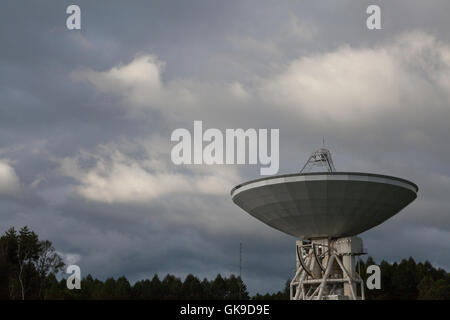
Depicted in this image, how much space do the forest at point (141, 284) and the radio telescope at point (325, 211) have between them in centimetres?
3957

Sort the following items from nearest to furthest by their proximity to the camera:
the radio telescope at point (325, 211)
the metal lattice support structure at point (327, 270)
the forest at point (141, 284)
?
the radio telescope at point (325, 211)
the metal lattice support structure at point (327, 270)
the forest at point (141, 284)

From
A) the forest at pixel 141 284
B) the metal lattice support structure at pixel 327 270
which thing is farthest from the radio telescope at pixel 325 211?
the forest at pixel 141 284

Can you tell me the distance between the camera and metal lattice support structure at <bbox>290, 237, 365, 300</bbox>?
50.6 meters

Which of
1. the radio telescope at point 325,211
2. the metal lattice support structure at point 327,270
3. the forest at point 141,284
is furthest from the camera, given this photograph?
the forest at point 141,284

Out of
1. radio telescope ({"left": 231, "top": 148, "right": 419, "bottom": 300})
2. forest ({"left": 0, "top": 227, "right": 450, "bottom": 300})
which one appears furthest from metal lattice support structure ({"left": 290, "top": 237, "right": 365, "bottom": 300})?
forest ({"left": 0, "top": 227, "right": 450, "bottom": 300})

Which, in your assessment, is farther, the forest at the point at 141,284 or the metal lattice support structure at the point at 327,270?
the forest at the point at 141,284

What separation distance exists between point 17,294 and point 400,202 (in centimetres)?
5397

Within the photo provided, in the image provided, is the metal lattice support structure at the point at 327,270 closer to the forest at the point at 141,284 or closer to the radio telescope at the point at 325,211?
the radio telescope at the point at 325,211

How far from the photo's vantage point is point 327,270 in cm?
5088

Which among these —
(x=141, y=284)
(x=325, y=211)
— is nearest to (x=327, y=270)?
(x=325, y=211)

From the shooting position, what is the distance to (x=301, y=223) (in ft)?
165

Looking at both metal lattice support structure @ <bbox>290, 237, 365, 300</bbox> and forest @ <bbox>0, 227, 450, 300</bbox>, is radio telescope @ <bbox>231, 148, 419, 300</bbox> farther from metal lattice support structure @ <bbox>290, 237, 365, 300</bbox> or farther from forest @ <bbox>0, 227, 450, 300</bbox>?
forest @ <bbox>0, 227, 450, 300</bbox>

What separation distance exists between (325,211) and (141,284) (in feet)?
242

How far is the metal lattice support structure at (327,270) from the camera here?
5062cm
